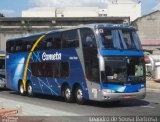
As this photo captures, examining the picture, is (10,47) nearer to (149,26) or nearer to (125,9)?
(149,26)

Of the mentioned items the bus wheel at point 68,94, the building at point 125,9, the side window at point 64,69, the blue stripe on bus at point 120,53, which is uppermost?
the building at point 125,9

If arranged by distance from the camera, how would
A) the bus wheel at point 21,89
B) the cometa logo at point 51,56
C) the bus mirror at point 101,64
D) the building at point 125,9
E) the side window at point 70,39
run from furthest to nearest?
the building at point 125,9 → the bus wheel at point 21,89 → the cometa logo at point 51,56 → the side window at point 70,39 → the bus mirror at point 101,64

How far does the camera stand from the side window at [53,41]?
928 inches

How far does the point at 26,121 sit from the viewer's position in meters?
12.9

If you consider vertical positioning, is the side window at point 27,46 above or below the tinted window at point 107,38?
below

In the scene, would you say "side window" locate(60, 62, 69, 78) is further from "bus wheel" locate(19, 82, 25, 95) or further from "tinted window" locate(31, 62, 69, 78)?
"bus wheel" locate(19, 82, 25, 95)

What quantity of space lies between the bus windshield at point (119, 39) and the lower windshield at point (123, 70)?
22.4 inches

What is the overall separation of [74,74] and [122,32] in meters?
3.16

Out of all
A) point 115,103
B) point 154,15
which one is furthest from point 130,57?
point 154,15

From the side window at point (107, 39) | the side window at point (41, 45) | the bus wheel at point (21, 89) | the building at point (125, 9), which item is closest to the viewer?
the side window at point (107, 39)

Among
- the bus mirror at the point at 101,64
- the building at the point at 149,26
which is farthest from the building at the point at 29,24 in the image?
the bus mirror at the point at 101,64

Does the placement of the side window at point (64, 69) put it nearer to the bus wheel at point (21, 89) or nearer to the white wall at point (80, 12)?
the bus wheel at point (21, 89)

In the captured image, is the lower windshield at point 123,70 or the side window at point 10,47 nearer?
the lower windshield at point 123,70

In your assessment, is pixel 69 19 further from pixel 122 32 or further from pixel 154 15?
pixel 122 32
